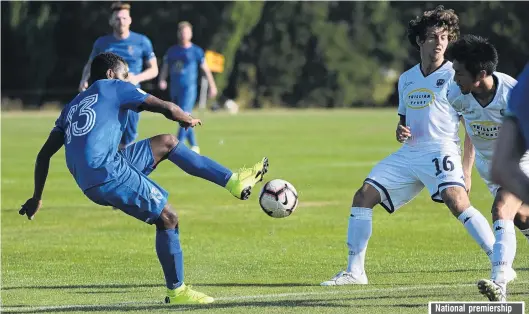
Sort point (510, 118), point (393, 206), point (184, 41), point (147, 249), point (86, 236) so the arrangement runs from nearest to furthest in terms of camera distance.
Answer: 1. point (510, 118)
2. point (393, 206)
3. point (147, 249)
4. point (86, 236)
5. point (184, 41)

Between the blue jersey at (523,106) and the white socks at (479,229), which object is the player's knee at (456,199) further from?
the blue jersey at (523,106)

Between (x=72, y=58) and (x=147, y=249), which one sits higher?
(x=72, y=58)

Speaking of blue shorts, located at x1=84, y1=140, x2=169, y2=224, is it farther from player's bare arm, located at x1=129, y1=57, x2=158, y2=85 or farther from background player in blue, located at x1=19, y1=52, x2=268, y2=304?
player's bare arm, located at x1=129, y1=57, x2=158, y2=85

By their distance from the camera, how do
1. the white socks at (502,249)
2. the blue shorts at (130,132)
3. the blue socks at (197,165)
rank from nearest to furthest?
the white socks at (502,249), the blue socks at (197,165), the blue shorts at (130,132)

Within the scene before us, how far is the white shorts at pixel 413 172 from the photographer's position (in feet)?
29.2

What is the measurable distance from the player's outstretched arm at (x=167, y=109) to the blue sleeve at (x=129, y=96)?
0.04 meters

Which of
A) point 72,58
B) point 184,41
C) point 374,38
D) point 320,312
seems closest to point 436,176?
point 320,312

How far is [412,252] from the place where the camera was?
11188 mm

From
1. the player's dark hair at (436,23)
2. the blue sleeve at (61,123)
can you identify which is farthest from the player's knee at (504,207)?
the blue sleeve at (61,123)

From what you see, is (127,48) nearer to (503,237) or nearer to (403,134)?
(403,134)

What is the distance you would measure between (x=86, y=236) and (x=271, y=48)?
5527 cm

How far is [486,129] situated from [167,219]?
2.45m

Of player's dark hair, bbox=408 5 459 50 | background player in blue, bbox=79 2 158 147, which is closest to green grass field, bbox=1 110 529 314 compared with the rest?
background player in blue, bbox=79 2 158 147

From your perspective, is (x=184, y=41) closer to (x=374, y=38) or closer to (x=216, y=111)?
(x=216, y=111)
